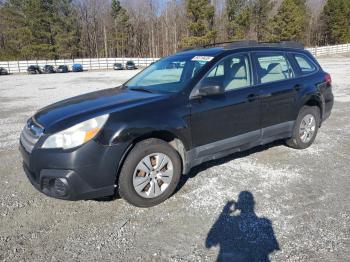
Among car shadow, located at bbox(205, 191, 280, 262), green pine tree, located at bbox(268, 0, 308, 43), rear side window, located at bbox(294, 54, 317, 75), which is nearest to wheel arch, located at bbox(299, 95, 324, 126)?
rear side window, located at bbox(294, 54, 317, 75)

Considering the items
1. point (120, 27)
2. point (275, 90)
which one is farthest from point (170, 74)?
point (120, 27)

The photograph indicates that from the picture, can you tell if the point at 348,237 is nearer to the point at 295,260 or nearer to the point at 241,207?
the point at 295,260

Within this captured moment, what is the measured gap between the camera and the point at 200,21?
5134 centimetres

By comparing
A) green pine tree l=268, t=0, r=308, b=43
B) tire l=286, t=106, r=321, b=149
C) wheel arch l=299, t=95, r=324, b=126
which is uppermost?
green pine tree l=268, t=0, r=308, b=43

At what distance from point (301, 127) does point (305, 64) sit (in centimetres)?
107

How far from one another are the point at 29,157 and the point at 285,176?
323 centimetres

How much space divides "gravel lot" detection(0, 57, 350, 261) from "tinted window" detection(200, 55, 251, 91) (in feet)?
4.04

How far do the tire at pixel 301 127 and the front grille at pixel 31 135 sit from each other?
384cm

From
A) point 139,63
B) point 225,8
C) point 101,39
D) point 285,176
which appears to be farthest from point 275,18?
point 285,176

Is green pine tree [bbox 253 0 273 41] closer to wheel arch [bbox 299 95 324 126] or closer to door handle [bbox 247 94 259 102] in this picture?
wheel arch [bbox 299 95 324 126]

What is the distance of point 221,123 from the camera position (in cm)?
430

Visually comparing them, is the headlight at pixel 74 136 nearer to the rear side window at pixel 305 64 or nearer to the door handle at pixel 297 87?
the door handle at pixel 297 87

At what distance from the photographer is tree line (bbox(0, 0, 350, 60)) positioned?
54.6 m

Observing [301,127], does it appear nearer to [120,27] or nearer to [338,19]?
[120,27]
